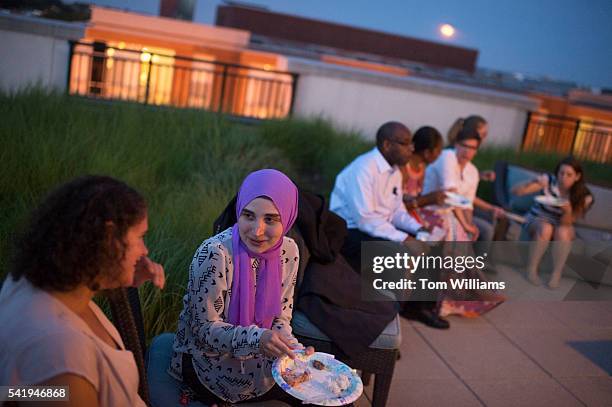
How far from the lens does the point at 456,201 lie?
5426 mm

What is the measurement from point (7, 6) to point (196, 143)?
8.11 m

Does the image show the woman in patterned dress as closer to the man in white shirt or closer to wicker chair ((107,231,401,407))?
the man in white shirt

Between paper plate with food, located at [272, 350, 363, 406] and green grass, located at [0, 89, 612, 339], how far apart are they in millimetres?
1400

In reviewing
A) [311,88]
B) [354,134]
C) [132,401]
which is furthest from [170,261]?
[311,88]

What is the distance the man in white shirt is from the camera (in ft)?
15.9

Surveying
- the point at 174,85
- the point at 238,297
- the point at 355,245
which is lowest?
the point at 355,245

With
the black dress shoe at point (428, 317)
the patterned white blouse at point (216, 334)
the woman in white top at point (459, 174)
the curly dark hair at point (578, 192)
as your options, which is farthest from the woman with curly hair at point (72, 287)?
the curly dark hair at point (578, 192)

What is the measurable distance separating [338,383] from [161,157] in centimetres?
476

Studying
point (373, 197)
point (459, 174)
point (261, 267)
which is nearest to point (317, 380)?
point (261, 267)

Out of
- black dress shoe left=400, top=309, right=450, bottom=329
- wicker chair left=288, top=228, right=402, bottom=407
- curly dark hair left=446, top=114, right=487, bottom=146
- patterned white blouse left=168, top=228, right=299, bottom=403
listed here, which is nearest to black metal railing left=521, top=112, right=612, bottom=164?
curly dark hair left=446, top=114, right=487, bottom=146

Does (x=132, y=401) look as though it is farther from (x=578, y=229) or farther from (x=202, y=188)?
(x=578, y=229)

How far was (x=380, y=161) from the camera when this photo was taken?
16.1ft

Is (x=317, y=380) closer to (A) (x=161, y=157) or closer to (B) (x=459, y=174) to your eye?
(B) (x=459, y=174)

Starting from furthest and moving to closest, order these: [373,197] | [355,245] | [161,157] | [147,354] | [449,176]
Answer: [161,157] → [449,176] → [373,197] → [355,245] → [147,354]
